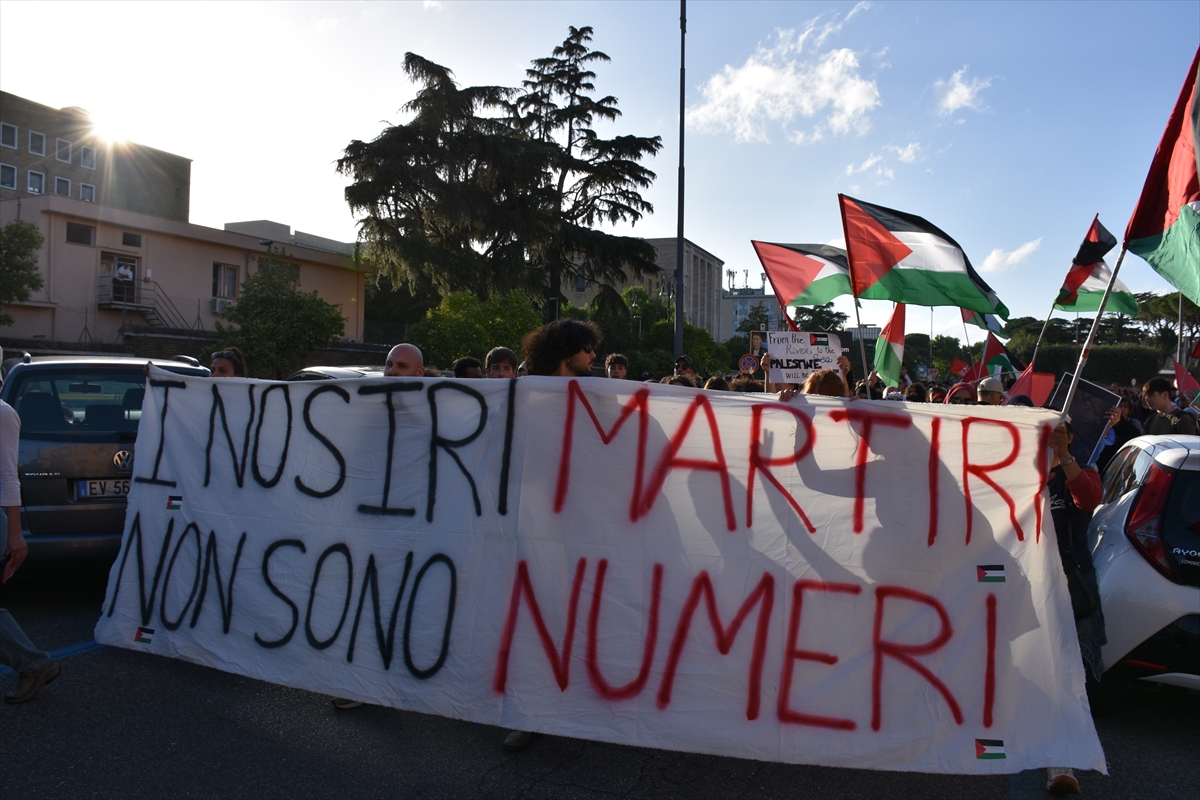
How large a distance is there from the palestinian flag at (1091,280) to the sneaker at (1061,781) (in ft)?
9.77

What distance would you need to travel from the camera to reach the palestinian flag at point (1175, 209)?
318 cm

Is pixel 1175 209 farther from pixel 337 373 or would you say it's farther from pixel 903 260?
pixel 337 373

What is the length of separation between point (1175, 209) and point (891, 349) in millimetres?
3572

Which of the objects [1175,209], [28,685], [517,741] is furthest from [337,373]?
[1175,209]

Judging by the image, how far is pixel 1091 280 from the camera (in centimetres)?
829

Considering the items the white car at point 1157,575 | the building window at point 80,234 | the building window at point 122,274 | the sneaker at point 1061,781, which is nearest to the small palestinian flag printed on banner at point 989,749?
the sneaker at point 1061,781

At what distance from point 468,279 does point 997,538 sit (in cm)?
2938

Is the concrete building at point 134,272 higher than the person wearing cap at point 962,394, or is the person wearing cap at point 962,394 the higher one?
the concrete building at point 134,272

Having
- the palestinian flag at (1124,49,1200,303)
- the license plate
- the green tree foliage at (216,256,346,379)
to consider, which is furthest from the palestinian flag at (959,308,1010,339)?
the green tree foliage at (216,256,346,379)

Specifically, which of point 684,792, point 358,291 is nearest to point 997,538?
point 684,792

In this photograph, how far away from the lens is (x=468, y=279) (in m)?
31.7

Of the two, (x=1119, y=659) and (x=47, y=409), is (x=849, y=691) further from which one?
(x=47, y=409)

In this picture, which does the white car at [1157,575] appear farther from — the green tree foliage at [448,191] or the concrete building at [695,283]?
the concrete building at [695,283]

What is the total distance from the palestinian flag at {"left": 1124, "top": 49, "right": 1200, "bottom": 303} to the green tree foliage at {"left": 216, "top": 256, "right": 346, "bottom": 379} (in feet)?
82.0
